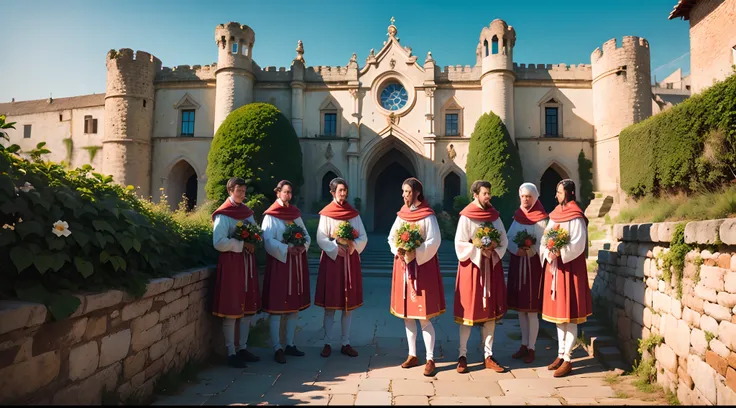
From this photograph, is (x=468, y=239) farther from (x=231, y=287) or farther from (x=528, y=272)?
(x=231, y=287)

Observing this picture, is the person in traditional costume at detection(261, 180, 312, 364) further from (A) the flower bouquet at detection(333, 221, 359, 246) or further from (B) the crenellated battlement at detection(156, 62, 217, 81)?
(B) the crenellated battlement at detection(156, 62, 217, 81)

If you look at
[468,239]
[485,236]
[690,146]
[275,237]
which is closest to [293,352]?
[275,237]

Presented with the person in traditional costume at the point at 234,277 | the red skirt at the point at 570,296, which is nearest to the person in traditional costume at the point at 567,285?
the red skirt at the point at 570,296

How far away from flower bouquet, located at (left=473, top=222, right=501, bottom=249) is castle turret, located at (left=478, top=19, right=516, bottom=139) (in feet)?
56.7

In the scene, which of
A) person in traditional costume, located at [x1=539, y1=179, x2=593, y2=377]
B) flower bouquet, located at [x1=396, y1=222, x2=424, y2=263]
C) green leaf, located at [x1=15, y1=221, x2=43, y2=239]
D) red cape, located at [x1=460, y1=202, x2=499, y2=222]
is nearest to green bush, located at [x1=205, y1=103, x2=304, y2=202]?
flower bouquet, located at [x1=396, y1=222, x2=424, y2=263]

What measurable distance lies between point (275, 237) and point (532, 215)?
361cm

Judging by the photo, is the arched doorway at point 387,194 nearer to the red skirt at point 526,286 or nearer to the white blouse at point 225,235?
the red skirt at point 526,286

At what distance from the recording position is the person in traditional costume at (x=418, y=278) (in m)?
5.29

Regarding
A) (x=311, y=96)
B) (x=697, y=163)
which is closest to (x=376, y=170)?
(x=311, y=96)

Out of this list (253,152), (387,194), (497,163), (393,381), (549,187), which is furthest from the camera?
(387,194)

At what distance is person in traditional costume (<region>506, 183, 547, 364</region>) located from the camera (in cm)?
570

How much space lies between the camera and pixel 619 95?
796 inches

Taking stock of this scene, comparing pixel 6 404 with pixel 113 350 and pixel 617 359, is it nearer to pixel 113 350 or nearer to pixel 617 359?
pixel 113 350

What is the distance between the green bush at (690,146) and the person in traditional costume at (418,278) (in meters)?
4.58
